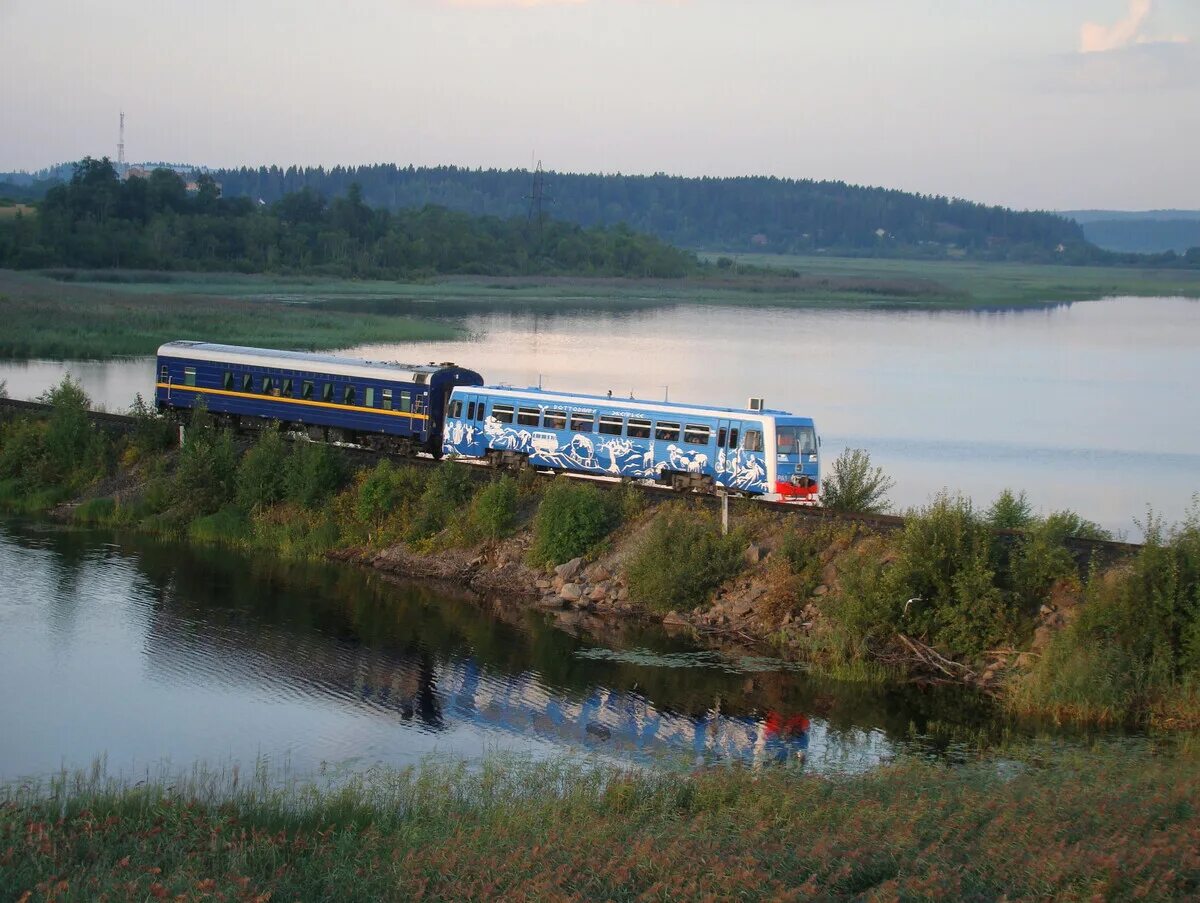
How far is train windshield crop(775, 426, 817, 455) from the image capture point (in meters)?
34.6

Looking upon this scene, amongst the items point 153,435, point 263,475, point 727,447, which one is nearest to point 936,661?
point 727,447

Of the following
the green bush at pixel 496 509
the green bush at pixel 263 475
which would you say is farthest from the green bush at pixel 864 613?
the green bush at pixel 263 475

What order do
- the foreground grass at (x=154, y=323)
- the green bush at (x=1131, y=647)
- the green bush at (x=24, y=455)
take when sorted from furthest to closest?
the foreground grass at (x=154, y=323) → the green bush at (x=24, y=455) → the green bush at (x=1131, y=647)

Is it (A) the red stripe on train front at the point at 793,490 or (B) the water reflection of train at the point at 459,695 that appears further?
(A) the red stripe on train front at the point at 793,490

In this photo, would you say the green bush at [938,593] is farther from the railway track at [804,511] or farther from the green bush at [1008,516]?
the green bush at [1008,516]

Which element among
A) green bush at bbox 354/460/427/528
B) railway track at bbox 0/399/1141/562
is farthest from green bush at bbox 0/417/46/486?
green bush at bbox 354/460/427/528

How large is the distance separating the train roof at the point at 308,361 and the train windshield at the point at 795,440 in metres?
11.0

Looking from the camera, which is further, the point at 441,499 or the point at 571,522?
the point at 441,499

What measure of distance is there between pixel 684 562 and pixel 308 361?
16247 mm

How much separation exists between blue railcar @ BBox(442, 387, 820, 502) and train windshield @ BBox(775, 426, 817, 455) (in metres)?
0.02

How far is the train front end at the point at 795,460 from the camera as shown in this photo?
34594mm

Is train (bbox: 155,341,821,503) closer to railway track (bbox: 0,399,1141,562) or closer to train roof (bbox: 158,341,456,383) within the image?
train roof (bbox: 158,341,456,383)

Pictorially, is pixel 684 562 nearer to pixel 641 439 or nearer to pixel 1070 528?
pixel 641 439

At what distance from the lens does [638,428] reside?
3669 cm
